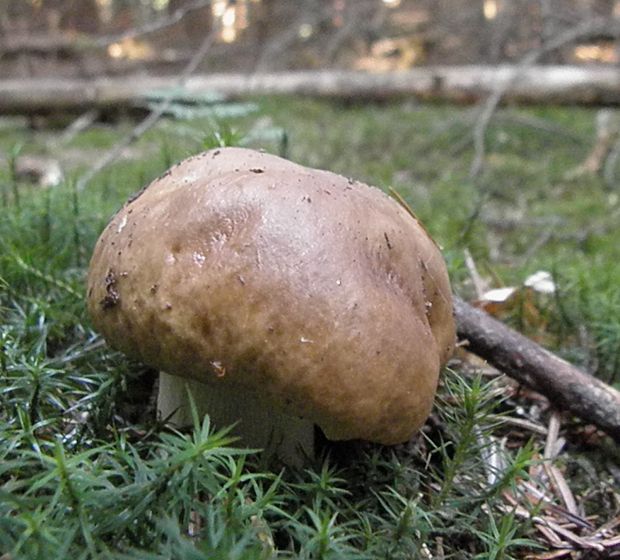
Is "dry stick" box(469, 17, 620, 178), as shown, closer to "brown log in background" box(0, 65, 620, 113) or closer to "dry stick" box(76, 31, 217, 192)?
"brown log in background" box(0, 65, 620, 113)

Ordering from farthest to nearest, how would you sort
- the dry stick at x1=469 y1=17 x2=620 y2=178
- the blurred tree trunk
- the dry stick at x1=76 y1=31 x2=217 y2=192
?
1. the blurred tree trunk
2. the dry stick at x1=469 y1=17 x2=620 y2=178
3. the dry stick at x1=76 y1=31 x2=217 y2=192

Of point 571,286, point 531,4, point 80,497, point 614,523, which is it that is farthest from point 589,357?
point 531,4

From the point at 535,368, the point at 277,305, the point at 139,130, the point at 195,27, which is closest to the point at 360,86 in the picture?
the point at 139,130

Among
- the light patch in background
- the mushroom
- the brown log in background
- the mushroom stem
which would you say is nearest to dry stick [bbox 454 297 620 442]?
the mushroom

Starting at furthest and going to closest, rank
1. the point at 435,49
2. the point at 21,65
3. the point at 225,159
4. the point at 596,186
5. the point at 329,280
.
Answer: the point at 435,49
the point at 21,65
the point at 596,186
the point at 225,159
the point at 329,280

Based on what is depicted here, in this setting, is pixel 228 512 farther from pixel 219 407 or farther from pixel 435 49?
pixel 435 49

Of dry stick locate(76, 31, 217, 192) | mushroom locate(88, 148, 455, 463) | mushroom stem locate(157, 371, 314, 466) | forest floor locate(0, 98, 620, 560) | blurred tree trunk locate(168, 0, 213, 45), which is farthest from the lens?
blurred tree trunk locate(168, 0, 213, 45)

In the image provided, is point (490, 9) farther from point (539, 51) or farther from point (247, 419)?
point (247, 419)
